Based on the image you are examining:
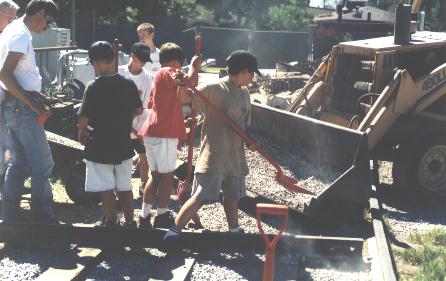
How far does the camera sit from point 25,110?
5777 mm

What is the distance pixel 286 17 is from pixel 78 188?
165ft

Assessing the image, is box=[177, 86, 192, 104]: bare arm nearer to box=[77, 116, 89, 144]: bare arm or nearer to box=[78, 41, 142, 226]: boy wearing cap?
box=[78, 41, 142, 226]: boy wearing cap

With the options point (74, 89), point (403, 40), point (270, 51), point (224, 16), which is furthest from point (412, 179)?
point (224, 16)

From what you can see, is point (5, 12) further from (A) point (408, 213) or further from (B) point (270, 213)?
(A) point (408, 213)

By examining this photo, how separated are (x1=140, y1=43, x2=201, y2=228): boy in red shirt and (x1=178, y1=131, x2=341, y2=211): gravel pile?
1634 mm

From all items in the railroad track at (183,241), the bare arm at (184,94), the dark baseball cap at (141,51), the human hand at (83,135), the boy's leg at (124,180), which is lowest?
the railroad track at (183,241)

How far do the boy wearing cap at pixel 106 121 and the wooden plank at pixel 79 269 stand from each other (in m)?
0.49

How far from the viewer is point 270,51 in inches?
1374

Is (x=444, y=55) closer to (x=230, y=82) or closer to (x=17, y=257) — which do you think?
(x=230, y=82)

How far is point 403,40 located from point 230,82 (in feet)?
15.1

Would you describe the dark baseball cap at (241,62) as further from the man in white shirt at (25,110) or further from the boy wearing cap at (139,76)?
the man in white shirt at (25,110)

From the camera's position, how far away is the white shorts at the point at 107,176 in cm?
565

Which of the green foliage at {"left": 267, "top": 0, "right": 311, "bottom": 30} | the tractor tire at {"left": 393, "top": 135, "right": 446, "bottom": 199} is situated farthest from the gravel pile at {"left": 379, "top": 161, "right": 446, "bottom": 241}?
the green foliage at {"left": 267, "top": 0, "right": 311, "bottom": 30}

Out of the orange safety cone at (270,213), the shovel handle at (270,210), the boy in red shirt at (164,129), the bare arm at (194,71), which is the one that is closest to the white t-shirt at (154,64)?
the boy in red shirt at (164,129)
